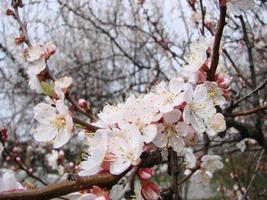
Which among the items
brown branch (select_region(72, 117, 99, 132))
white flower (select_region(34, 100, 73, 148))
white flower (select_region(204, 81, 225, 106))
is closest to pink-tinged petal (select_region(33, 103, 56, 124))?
white flower (select_region(34, 100, 73, 148))

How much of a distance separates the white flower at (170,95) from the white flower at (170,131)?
2 centimetres

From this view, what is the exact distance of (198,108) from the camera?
1.34m

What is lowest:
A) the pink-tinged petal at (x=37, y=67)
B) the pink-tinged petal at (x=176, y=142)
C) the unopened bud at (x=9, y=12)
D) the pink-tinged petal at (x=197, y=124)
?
the pink-tinged petal at (x=176, y=142)

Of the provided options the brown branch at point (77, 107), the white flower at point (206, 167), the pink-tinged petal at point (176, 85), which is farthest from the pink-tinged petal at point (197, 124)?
the white flower at point (206, 167)

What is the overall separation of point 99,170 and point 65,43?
8.45m

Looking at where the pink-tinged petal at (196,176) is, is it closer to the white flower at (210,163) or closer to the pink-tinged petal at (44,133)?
the white flower at (210,163)

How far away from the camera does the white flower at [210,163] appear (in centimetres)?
208

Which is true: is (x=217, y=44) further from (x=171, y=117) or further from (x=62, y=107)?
(x=62, y=107)

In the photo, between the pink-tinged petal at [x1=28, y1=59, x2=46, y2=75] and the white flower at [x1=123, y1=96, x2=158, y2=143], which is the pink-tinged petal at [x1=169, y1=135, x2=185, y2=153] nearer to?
the white flower at [x1=123, y1=96, x2=158, y2=143]

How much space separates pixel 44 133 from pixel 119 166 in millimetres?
443

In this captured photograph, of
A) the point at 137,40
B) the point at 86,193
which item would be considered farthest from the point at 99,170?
the point at 137,40

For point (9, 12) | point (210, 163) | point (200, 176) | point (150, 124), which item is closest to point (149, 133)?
point (150, 124)

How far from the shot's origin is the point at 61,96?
1.45 metres

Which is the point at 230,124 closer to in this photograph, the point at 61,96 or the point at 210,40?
the point at 210,40
